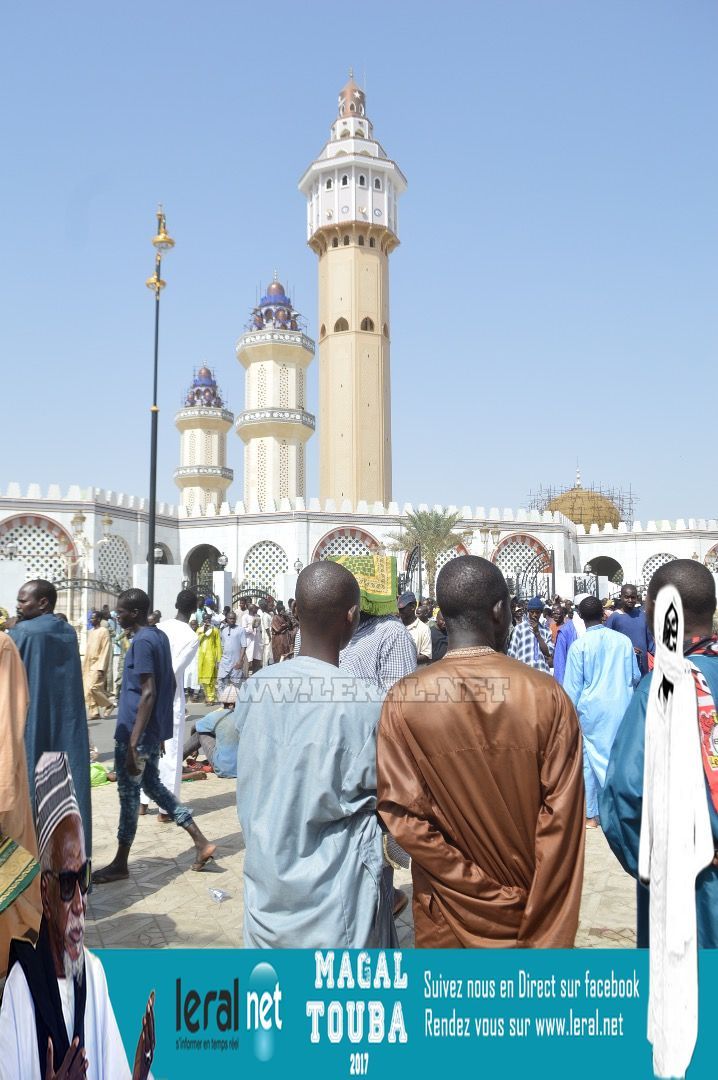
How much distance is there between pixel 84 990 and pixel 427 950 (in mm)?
726

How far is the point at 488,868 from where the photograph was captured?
1.89 meters

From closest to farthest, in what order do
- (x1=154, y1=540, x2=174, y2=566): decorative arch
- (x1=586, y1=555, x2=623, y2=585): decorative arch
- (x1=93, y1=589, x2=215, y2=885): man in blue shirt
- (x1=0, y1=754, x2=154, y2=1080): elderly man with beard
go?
(x1=0, y1=754, x2=154, y2=1080): elderly man with beard, (x1=93, y1=589, x2=215, y2=885): man in blue shirt, (x1=154, y1=540, x2=174, y2=566): decorative arch, (x1=586, y1=555, x2=623, y2=585): decorative arch

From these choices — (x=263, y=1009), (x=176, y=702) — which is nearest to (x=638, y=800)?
(x=263, y=1009)

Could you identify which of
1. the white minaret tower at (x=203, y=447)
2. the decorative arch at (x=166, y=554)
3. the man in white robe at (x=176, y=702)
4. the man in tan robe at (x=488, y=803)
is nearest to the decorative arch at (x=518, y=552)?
the decorative arch at (x=166, y=554)

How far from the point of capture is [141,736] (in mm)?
4602

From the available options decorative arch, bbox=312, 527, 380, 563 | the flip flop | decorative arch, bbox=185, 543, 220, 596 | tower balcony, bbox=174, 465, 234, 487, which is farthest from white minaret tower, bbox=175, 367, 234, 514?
A: the flip flop

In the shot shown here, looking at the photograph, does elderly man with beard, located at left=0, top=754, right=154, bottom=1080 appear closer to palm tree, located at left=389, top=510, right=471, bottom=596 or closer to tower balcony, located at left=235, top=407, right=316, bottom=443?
palm tree, located at left=389, top=510, right=471, bottom=596

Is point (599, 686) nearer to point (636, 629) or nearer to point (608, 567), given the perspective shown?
point (636, 629)

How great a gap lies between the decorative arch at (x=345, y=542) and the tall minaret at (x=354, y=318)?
222 inches

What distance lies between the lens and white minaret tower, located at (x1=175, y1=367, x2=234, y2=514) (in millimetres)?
43906

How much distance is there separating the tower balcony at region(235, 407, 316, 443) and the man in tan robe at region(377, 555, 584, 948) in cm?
3590

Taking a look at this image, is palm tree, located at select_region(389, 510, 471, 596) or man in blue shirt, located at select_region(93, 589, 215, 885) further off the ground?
palm tree, located at select_region(389, 510, 471, 596)

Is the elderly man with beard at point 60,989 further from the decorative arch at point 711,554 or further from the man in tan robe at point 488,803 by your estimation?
the decorative arch at point 711,554

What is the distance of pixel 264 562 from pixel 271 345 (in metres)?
13.6
